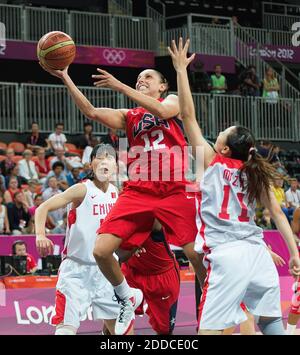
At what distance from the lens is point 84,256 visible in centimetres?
833

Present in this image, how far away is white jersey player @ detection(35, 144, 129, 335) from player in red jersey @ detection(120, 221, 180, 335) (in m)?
0.47

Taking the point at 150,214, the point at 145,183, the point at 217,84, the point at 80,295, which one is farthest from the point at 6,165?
the point at 150,214

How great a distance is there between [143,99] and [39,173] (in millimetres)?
10528

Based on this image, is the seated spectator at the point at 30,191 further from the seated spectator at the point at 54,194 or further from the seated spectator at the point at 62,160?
the seated spectator at the point at 62,160

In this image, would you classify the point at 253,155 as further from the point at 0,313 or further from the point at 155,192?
the point at 0,313

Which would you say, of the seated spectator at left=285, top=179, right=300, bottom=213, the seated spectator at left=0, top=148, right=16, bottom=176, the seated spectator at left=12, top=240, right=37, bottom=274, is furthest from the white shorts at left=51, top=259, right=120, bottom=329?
the seated spectator at left=285, top=179, right=300, bottom=213

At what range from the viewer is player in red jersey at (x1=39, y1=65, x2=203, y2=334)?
7758 millimetres

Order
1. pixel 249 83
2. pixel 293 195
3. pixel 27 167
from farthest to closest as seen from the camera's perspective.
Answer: pixel 249 83 → pixel 293 195 → pixel 27 167

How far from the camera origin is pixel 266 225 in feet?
57.4

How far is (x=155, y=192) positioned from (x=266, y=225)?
9.73m

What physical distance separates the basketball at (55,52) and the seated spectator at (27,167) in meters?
9.59

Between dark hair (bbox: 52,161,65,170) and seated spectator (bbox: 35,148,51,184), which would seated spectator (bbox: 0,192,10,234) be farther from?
seated spectator (bbox: 35,148,51,184)

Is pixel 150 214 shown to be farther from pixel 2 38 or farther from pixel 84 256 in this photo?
pixel 2 38
